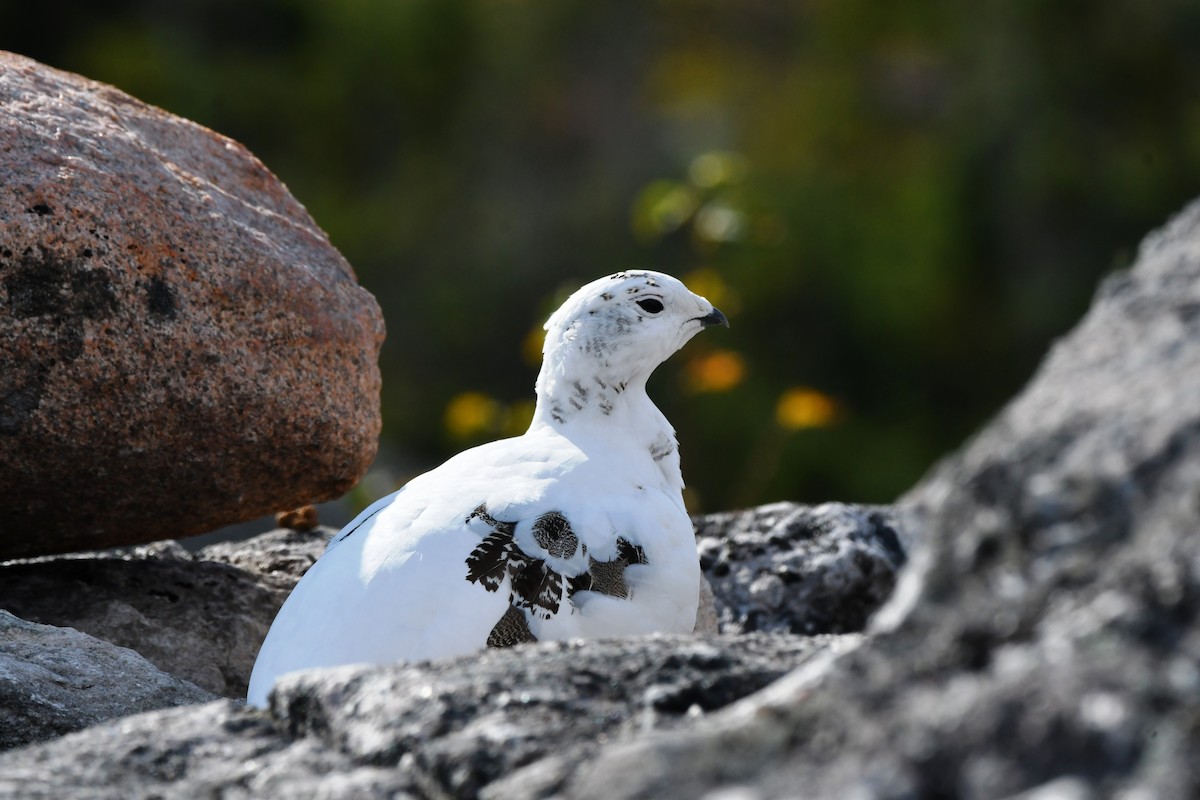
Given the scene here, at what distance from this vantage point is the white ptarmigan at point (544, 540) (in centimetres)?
327

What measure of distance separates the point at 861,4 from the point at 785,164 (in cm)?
233

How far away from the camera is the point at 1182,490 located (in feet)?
4.58

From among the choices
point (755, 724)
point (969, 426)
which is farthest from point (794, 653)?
point (969, 426)

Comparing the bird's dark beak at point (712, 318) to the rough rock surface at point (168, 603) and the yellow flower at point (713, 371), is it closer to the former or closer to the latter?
the rough rock surface at point (168, 603)

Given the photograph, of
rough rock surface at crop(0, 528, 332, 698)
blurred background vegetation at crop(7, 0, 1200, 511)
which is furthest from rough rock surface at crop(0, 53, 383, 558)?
blurred background vegetation at crop(7, 0, 1200, 511)

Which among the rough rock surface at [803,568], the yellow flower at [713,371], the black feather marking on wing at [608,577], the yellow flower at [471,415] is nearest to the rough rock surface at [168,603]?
the black feather marking on wing at [608,577]

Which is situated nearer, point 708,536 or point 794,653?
point 794,653

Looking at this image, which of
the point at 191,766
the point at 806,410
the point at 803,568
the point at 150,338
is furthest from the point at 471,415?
the point at 191,766

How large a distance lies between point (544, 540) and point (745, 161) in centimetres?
1140

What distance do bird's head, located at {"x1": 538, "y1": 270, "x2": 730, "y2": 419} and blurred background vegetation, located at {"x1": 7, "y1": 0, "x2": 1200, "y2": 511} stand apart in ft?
26.0

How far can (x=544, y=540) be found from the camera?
3.52m

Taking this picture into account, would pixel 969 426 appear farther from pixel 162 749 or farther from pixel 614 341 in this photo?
pixel 162 749

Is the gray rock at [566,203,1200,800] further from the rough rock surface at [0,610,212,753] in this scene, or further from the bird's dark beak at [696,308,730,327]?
the bird's dark beak at [696,308,730,327]

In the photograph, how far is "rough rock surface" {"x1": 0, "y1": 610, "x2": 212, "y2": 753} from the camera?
10.3 feet
